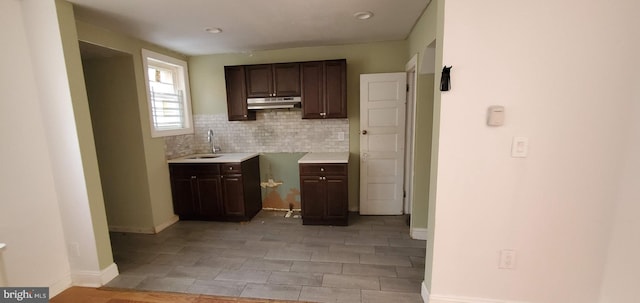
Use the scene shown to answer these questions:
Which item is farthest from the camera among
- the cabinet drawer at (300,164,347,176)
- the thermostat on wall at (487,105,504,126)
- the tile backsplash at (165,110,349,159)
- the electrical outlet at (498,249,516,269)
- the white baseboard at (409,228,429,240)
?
the tile backsplash at (165,110,349,159)

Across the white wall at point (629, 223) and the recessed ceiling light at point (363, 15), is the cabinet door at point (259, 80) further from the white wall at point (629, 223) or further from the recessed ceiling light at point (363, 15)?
the white wall at point (629, 223)

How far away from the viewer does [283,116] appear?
3705mm

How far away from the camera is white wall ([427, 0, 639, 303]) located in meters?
1.40

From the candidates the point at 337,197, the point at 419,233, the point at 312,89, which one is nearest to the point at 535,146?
the point at 419,233

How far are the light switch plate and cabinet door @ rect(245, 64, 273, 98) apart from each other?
9.21ft

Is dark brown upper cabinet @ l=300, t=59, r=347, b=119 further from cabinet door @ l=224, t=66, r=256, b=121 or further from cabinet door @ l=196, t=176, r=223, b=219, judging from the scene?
cabinet door @ l=196, t=176, r=223, b=219

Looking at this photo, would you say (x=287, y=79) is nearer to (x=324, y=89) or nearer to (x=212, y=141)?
(x=324, y=89)

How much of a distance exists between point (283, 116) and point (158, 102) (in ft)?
5.64

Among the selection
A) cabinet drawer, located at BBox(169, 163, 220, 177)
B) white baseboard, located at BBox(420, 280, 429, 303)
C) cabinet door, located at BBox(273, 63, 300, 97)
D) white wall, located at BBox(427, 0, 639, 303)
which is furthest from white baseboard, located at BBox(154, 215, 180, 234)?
white wall, located at BBox(427, 0, 639, 303)

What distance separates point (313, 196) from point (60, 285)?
250cm

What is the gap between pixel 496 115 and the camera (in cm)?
149

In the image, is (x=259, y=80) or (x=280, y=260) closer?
(x=280, y=260)

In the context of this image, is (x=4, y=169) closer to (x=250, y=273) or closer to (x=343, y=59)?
(x=250, y=273)

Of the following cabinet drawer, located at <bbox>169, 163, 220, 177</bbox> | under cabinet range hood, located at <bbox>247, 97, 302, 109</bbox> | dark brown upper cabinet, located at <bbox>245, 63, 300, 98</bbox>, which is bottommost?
cabinet drawer, located at <bbox>169, 163, 220, 177</bbox>
